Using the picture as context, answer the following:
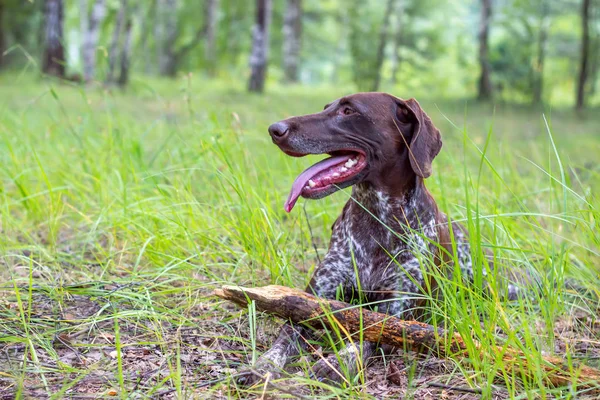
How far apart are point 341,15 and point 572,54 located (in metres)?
13.8

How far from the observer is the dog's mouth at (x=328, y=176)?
323 cm

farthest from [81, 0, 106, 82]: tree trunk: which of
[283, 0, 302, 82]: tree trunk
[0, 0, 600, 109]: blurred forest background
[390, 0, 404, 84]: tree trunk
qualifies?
[390, 0, 404, 84]: tree trunk

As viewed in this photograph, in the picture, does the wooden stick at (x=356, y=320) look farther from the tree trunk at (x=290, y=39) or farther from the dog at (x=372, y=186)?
the tree trunk at (x=290, y=39)

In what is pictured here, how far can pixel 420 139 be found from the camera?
3355 millimetres

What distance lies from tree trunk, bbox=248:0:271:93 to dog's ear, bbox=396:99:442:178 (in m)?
13.5

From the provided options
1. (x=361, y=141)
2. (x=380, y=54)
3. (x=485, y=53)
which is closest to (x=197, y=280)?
(x=361, y=141)

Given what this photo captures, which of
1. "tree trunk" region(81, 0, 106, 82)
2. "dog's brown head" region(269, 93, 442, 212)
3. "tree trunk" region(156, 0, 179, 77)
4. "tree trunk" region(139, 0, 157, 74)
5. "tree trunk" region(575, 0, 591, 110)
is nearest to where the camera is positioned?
"dog's brown head" region(269, 93, 442, 212)

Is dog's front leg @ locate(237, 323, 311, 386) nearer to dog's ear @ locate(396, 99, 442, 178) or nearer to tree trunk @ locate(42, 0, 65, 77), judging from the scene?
dog's ear @ locate(396, 99, 442, 178)

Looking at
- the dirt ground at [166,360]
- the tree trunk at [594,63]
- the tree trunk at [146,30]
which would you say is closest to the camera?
the dirt ground at [166,360]

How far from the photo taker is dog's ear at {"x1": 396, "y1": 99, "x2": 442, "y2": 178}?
331 cm

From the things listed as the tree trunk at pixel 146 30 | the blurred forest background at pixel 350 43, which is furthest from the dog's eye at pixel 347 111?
the tree trunk at pixel 146 30

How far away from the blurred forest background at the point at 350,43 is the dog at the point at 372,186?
187 cm

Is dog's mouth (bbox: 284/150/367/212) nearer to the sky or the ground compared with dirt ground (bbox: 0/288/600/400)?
nearer to the sky

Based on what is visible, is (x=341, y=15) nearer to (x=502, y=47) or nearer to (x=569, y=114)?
(x=502, y=47)
